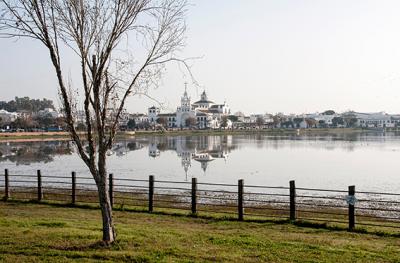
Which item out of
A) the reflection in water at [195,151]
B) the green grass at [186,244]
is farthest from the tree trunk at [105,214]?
the reflection in water at [195,151]

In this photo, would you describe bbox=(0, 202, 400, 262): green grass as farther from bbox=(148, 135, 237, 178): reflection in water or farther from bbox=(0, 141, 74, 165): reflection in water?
bbox=(148, 135, 237, 178): reflection in water

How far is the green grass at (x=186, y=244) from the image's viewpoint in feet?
30.3

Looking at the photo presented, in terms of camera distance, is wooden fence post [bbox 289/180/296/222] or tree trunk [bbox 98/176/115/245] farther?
wooden fence post [bbox 289/180/296/222]

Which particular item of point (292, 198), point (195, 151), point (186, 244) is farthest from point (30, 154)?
point (186, 244)

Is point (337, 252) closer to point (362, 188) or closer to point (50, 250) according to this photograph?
point (50, 250)

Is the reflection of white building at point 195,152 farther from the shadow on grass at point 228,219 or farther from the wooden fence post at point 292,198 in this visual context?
the wooden fence post at point 292,198

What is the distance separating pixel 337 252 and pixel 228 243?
226 centimetres

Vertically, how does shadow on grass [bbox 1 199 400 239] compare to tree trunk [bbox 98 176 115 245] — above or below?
Result: below

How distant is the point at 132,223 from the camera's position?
46.6ft

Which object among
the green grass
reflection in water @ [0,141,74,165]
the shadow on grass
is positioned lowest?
reflection in water @ [0,141,74,165]

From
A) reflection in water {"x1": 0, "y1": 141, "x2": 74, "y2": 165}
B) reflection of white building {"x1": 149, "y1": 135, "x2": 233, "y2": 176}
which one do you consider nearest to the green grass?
reflection of white building {"x1": 149, "y1": 135, "x2": 233, "y2": 176}

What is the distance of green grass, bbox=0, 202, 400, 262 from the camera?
30.3 feet

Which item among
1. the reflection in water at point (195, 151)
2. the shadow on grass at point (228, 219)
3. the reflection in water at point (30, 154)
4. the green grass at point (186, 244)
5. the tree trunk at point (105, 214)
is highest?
the tree trunk at point (105, 214)

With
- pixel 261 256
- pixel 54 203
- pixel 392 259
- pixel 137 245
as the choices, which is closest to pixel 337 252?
pixel 392 259
